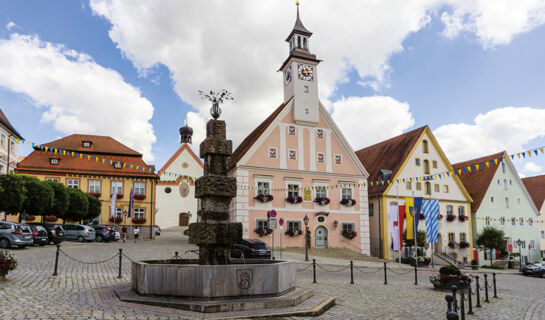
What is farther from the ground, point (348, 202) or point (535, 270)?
point (348, 202)

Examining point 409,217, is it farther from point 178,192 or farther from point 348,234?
point 178,192

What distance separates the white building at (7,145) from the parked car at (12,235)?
50.3 feet

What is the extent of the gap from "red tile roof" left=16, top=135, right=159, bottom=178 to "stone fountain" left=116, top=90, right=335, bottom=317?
111 ft

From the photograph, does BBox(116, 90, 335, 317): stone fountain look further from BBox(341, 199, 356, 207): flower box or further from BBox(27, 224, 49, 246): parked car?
BBox(341, 199, 356, 207): flower box

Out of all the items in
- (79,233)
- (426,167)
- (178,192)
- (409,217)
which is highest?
(426,167)

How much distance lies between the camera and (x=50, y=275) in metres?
14.8

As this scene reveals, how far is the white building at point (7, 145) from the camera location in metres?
38.2

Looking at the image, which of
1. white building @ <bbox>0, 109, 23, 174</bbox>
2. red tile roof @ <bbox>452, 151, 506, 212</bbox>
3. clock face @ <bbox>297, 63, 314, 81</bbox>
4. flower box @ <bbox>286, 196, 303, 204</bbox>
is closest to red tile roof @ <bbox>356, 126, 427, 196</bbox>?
flower box @ <bbox>286, 196, 303, 204</bbox>

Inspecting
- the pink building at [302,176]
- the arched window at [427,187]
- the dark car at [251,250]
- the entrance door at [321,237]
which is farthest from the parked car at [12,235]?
the arched window at [427,187]

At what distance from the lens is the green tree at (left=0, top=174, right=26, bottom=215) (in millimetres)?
27469

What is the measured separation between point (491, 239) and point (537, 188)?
20.3 m

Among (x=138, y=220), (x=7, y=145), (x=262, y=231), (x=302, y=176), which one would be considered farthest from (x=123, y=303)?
(x=7, y=145)

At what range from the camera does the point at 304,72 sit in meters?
38.5

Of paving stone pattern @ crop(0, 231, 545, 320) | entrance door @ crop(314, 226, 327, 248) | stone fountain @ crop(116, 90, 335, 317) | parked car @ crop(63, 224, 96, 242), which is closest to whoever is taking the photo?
paving stone pattern @ crop(0, 231, 545, 320)
